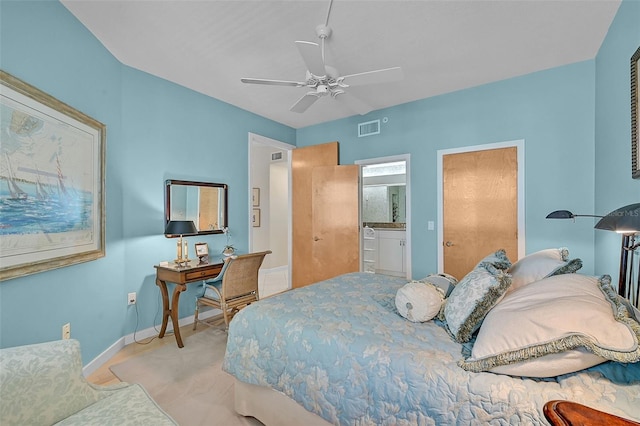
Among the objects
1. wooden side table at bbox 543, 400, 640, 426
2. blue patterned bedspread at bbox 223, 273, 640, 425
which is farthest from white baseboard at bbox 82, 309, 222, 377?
wooden side table at bbox 543, 400, 640, 426

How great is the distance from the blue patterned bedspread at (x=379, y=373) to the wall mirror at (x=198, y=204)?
1938mm

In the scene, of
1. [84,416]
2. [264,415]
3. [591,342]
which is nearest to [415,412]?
[591,342]

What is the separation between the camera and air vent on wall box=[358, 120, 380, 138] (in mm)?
4168

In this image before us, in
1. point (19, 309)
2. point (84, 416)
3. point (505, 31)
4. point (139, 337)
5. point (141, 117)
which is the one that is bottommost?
point (139, 337)

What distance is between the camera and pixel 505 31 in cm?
237

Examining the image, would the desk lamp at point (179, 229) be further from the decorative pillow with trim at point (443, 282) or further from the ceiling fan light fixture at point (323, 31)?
the decorative pillow with trim at point (443, 282)

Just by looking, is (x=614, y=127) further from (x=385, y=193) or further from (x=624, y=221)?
(x=385, y=193)

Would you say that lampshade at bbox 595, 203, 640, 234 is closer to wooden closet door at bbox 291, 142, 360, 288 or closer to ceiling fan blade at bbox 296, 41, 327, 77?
ceiling fan blade at bbox 296, 41, 327, 77

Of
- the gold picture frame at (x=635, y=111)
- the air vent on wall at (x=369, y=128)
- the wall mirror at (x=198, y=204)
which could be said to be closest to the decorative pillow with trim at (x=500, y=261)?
the gold picture frame at (x=635, y=111)

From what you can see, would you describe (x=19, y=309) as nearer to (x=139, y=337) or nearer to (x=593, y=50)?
(x=139, y=337)

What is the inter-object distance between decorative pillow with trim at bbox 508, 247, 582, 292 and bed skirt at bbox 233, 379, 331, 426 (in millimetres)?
1319

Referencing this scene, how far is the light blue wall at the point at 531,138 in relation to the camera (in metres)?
2.88

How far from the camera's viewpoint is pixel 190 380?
2256 millimetres

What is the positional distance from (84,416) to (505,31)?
3546mm
